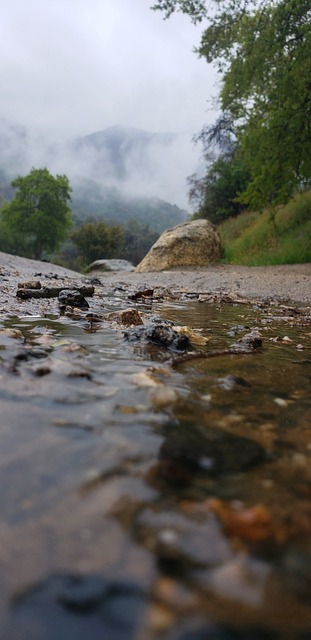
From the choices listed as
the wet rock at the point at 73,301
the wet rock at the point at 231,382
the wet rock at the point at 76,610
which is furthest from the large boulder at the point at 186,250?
the wet rock at the point at 76,610

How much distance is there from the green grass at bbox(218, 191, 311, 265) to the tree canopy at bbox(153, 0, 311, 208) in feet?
6.24

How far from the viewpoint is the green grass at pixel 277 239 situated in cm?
1473

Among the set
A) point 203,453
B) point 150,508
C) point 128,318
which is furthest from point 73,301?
point 150,508

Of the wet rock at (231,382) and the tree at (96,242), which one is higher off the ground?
the tree at (96,242)

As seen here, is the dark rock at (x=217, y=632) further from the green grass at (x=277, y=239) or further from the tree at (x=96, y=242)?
the tree at (x=96, y=242)

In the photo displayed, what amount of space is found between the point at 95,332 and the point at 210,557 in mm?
2262

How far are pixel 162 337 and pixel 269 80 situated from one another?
11600 millimetres

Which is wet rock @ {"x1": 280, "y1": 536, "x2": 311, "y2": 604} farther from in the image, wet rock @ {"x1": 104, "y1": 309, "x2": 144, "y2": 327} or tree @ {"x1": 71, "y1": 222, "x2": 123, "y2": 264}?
tree @ {"x1": 71, "y1": 222, "x2": 123, "y2": 264}

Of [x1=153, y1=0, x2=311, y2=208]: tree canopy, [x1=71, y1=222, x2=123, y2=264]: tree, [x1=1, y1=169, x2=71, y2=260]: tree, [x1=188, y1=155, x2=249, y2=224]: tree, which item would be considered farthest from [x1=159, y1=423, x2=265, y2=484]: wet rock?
[x1=1, y1=169, x2=71, y2=260]: tree

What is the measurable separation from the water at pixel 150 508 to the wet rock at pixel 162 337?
814mm

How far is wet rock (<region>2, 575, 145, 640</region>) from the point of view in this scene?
542mm

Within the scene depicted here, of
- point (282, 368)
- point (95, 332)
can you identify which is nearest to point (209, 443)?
point (282, 368)

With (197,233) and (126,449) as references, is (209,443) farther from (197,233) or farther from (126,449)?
(197,233)

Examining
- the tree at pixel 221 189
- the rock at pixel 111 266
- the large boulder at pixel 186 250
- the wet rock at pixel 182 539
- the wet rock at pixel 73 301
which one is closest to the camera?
the wet rock at pixel 182 539
